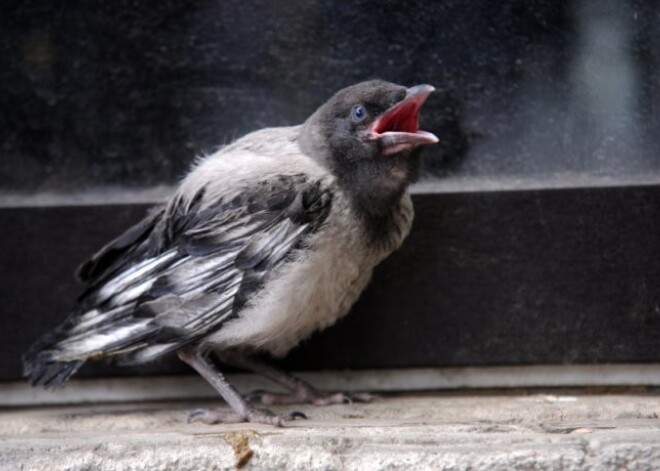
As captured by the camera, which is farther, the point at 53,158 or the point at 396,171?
the point at 53,158

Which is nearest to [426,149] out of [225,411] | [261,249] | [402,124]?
[402,124]

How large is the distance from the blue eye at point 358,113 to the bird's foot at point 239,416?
2.05 ft

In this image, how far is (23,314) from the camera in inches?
100

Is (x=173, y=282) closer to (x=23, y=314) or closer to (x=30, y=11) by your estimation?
(x=23, y=314)

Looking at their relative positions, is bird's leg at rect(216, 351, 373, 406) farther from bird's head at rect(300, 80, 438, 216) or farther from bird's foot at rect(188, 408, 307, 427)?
bird's head at rect(300, 80, 438, 216)

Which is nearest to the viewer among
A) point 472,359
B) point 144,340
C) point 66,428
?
point 144,340

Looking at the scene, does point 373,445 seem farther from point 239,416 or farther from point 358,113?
point 358,113

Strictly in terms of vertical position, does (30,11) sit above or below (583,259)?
above

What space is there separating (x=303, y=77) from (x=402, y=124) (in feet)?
1.30

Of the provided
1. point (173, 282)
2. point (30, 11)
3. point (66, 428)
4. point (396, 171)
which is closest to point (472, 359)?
point (396, 171)

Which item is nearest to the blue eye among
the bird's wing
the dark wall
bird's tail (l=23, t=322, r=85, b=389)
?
the bird's wing

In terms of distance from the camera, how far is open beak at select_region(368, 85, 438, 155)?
214cm

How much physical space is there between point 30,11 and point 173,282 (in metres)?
0.84

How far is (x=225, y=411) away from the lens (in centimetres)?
224
